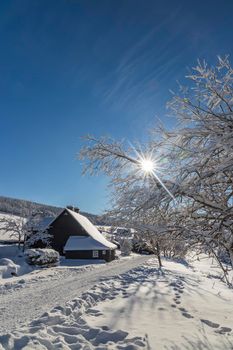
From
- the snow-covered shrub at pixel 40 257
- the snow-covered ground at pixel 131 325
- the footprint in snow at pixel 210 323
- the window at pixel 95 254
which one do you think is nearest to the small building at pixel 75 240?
the window at pixel 95 254

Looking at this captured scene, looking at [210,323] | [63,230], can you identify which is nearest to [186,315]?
[210,323]

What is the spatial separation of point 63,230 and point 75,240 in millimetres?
3253

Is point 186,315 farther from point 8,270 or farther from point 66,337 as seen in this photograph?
point 8,270

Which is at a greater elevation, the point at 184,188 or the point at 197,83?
the point at 197,83

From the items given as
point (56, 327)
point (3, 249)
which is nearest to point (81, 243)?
point (3, 249)

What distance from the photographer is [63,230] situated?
47.9 m

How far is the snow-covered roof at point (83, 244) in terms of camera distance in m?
43.6

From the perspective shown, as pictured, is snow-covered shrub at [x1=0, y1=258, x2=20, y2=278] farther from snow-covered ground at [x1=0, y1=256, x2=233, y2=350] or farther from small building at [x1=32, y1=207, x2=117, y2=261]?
small building at [x1=32, y1=207, x2=117, y2=261]

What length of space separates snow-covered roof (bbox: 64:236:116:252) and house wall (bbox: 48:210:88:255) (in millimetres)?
1317

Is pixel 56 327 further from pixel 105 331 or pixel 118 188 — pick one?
pixel 118 188

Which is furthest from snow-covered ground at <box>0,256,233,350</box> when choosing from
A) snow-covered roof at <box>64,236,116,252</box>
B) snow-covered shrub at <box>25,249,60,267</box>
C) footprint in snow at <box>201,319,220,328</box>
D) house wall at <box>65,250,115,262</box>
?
house wall at <box>65,250,115,262</box>

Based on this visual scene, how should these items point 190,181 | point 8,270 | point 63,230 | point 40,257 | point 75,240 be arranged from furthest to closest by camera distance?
point 63,230 < point 75,240 < point 40,257 < point 8,270 < point 190,181

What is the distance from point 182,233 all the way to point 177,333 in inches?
89.0

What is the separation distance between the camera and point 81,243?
4456cm
